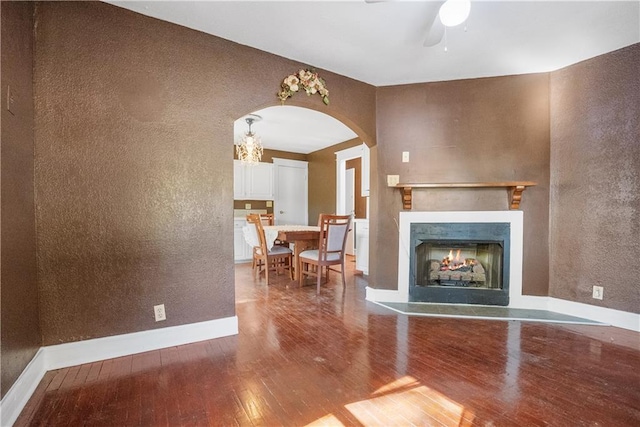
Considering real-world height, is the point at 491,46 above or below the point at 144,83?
above

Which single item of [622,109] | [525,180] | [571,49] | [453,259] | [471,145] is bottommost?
[453,259]

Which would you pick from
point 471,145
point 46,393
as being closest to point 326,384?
point 46,393

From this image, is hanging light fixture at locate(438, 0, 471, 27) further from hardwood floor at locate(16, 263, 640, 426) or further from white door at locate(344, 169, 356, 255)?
white door at locate(344, 169, 356, 255)

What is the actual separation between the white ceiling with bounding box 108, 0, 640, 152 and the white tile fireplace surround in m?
1.57

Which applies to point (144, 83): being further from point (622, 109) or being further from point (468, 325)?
point (622, 109)

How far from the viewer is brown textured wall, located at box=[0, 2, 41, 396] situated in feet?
5.00

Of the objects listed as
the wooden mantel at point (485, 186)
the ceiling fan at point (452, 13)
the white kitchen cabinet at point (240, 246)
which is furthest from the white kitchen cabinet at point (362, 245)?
the ceiling fan at point (452, 13)

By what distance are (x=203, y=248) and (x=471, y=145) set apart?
3.02 metres

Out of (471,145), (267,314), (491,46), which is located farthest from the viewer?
(471,145)

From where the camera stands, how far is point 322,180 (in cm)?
686

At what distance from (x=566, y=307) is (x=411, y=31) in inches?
124

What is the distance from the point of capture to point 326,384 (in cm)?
179

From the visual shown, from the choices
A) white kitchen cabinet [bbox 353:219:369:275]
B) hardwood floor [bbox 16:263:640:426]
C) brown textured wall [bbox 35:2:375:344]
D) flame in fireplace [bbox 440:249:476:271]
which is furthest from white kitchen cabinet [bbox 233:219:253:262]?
flame in fireplace [bbox 440:249:476:271]

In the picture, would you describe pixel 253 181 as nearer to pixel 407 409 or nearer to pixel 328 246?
pixel 328 246
